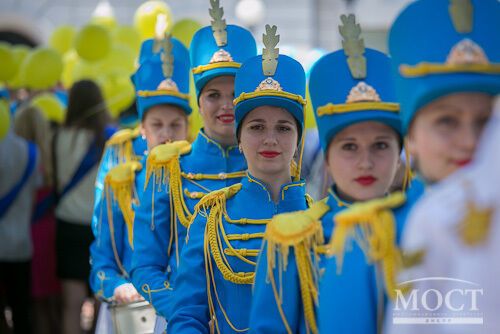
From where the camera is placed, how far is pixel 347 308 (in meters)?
2.05

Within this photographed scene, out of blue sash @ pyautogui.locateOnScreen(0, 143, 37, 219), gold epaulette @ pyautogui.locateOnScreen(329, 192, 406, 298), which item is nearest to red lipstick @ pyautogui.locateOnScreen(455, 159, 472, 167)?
gold epaulette @ pyautogui.locateOnScreen(329, 192, 406, 298)

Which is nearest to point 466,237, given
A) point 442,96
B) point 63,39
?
point 442,96

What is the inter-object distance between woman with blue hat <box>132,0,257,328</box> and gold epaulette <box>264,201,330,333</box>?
1.40 m

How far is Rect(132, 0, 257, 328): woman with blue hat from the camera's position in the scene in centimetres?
398

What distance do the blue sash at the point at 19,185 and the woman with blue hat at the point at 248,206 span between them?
4.03 m

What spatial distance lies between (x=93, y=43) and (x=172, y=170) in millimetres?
4407

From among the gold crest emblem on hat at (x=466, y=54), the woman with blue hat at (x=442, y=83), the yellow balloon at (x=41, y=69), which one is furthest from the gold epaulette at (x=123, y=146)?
the gold crest emblem on hat at (x=466, y=54)

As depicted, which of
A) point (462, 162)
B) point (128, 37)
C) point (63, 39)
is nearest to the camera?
point (462, 162)

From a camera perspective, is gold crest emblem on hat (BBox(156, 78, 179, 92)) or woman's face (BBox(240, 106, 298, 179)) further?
gold crest emblem on hat (BBox(156, 78, 179, 92))

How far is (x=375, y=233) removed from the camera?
2.00m

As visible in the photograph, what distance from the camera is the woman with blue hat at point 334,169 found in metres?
2.34

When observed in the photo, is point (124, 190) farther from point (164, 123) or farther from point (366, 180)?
point (366, 180)

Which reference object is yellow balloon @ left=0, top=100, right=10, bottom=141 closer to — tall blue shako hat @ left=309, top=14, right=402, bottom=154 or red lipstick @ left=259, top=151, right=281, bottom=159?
red lipstick @ left=259, top=151, right=281, bottom=159

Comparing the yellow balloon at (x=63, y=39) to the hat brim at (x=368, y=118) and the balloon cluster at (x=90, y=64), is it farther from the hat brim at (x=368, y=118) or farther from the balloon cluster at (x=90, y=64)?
the hat brim at (x=368, y=118)
